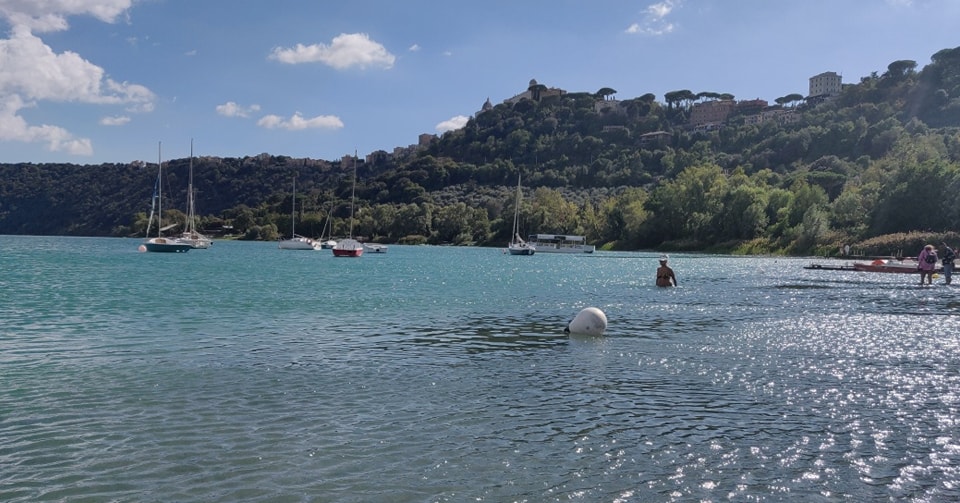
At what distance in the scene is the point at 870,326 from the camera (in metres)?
28.4

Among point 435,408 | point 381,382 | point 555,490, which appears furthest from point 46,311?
point 555,490

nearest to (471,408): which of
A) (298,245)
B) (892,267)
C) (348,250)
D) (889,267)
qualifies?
(892,267)

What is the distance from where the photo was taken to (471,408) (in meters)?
14.3

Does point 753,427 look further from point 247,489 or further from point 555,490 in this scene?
point 247,489

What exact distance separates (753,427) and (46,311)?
30194mm

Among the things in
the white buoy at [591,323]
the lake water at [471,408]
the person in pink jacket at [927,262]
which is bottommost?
the lake water at [471,408]

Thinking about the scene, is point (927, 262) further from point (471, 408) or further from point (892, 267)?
point (471, 408)

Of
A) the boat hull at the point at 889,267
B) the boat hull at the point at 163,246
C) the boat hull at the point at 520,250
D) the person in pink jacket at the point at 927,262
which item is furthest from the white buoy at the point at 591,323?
the boat hull at the point at 520,250

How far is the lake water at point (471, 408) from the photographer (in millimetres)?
9961

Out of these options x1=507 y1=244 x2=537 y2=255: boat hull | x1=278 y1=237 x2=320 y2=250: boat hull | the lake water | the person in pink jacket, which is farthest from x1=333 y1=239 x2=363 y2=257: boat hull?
the lake water

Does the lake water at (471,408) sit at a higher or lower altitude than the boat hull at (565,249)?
lower

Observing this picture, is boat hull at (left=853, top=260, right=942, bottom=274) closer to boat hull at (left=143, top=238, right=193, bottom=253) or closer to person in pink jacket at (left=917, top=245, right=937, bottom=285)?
person in pink jacket at (left=917, top=245, right=937, bottom=285)

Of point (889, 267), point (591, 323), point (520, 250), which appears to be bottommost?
point (591, 323)

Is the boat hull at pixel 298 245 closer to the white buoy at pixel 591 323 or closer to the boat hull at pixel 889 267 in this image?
the boat hull at pixel 889 267
